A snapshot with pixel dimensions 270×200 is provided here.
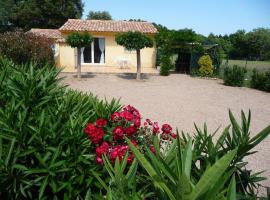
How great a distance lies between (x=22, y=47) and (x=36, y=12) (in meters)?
26.1

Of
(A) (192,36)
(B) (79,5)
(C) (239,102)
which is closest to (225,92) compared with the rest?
(C) (239,102)

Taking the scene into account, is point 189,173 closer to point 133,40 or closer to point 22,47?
point 22,47

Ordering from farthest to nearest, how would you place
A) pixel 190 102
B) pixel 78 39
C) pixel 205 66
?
1. pixel 205 66
2. pixel 78 39
3. pixel 190 102

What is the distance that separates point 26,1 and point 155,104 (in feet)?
115

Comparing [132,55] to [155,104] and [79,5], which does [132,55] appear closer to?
[155,104]

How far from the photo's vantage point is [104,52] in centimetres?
2288

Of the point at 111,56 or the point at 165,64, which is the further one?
the point at 111,56

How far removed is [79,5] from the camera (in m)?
40.1

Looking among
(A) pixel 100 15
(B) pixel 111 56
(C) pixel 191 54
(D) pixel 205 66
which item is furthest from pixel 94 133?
(A) pixel 100 15

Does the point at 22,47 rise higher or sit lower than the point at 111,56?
higher

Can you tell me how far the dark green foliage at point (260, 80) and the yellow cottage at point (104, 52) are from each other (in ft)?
27.5

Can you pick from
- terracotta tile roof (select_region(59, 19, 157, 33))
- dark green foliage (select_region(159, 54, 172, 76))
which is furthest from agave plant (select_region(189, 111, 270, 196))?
terracotta tile roof (select_region(59, 19, 157, 33))

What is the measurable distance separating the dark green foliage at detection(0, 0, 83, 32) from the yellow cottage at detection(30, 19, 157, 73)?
1593cm

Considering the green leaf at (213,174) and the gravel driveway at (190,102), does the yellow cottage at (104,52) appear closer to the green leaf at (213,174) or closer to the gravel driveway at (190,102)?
the gravel driveway at (190,102)
